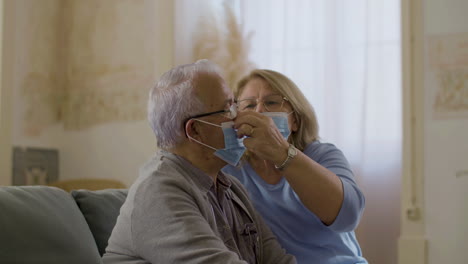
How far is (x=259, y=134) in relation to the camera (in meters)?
1.78

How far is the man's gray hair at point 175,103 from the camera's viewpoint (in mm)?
1683

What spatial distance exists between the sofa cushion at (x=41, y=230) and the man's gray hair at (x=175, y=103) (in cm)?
37

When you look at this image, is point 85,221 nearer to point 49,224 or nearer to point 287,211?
point 49,224

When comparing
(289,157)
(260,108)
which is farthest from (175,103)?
(260,108)

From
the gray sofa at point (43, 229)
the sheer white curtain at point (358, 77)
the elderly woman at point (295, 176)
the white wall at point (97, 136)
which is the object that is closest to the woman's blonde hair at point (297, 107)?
the elderly woman at point (295, 176)

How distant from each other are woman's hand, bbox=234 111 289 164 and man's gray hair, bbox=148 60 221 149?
0.46 ft

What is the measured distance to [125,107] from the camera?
14.7ft

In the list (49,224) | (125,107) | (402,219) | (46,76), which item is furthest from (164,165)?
(46,76)

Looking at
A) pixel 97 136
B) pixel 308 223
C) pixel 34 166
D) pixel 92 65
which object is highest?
pixel 92 65

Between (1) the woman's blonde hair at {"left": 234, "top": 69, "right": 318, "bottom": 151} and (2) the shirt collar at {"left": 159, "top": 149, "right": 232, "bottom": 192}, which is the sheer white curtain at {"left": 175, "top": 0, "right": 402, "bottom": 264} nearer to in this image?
(1) the woman's blonde hair at {"left": 234, "top": 69, "right": 318, "bottom": 151}

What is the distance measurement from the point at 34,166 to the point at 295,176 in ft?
9.90

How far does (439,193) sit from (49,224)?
2492mm

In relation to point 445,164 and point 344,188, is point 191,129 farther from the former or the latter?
point 445,164

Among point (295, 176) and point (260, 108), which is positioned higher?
point (260, 108)
